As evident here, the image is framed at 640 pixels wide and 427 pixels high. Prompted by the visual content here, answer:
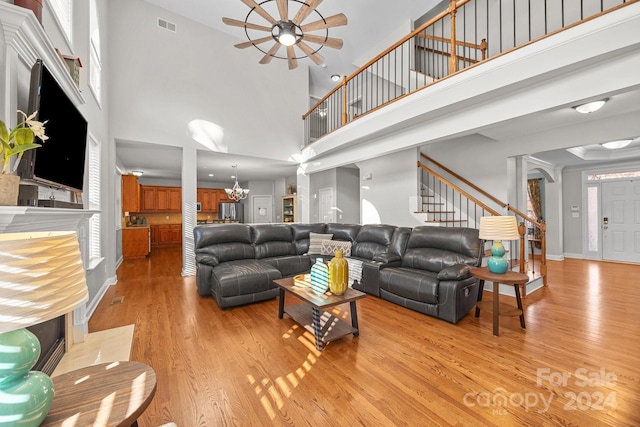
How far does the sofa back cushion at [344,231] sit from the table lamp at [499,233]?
7.78 ft

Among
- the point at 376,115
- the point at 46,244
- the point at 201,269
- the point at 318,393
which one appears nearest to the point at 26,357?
the point at 46,244

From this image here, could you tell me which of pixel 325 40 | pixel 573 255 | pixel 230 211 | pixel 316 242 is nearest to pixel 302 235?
pixel 316 242

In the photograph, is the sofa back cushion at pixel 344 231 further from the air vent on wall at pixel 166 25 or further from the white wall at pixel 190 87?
the air vent on wall at pixel 166 25

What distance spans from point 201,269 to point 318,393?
8.80 ft

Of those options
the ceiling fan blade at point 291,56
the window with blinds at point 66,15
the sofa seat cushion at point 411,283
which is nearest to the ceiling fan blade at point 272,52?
the ceiling fan blade at point 291,56

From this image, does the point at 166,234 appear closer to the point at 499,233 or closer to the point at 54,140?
the point at 54,140

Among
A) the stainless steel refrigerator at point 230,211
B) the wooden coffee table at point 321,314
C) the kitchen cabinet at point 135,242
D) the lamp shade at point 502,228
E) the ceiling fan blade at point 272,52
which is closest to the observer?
the wooden coffee table at point 321,314

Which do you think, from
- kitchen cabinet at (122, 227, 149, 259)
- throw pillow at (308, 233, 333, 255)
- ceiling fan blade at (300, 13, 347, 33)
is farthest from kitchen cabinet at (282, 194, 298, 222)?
ceiling fan blade at (300, 13, 347, 33)

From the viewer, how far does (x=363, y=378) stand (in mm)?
2027

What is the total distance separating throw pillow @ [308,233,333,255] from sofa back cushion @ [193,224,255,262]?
42.5 inches

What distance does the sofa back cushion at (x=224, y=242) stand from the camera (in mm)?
4207

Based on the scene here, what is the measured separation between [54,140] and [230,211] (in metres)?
8.64

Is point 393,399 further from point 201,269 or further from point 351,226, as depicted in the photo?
point 351,226

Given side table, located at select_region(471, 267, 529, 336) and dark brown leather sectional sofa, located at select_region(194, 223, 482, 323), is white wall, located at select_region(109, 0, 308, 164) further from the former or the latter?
side table, located at select_region(471, 267, 529, 336)
